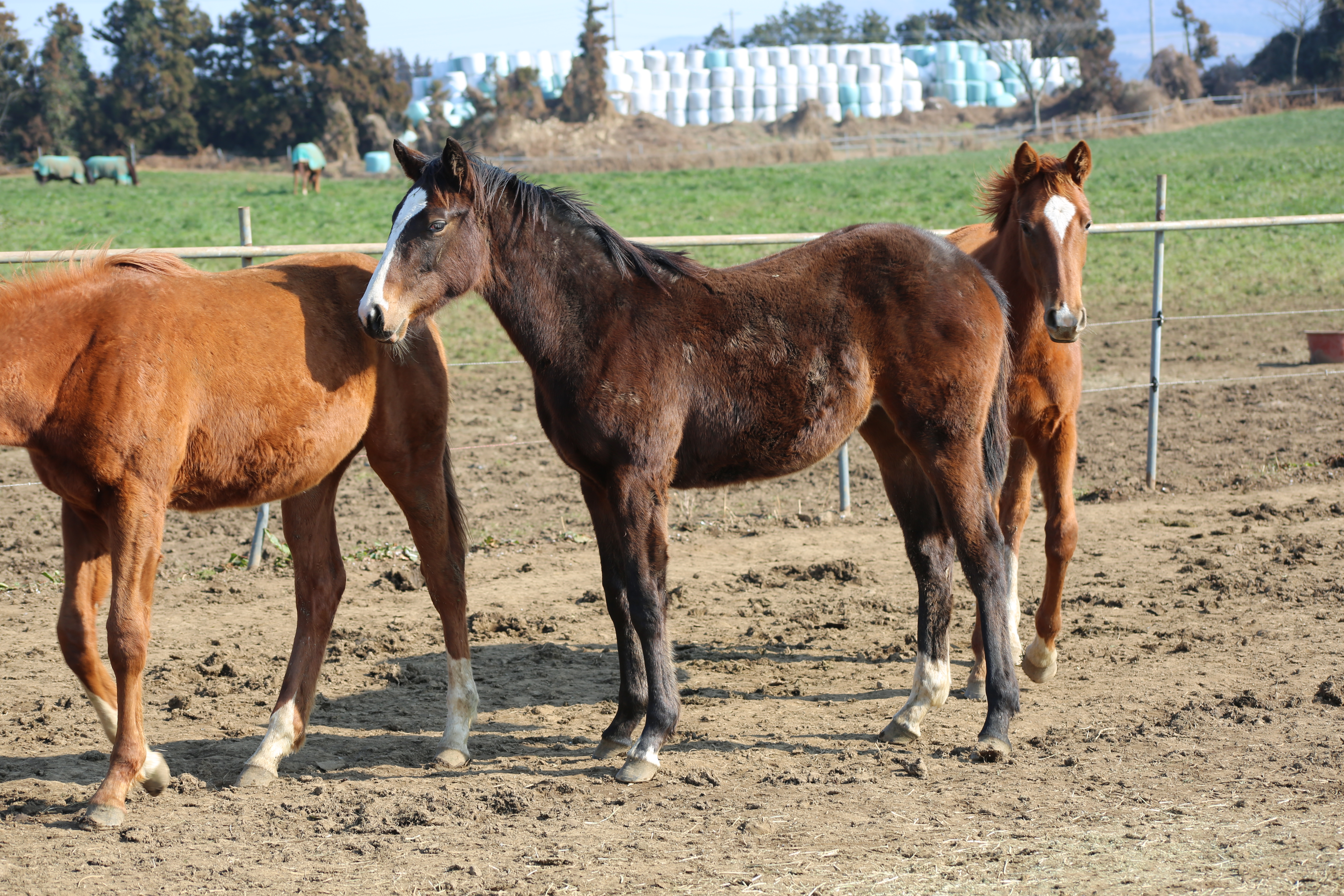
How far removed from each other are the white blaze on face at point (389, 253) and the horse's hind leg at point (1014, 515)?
8.99ft

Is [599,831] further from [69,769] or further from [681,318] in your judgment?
[69,769]

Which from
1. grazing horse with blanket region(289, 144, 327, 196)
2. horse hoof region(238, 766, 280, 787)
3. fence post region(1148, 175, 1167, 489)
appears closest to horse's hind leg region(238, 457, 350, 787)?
horse hoof region(238, 766, 280, 787)

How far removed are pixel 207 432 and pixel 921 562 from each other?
108 inches

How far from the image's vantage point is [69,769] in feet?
12.8

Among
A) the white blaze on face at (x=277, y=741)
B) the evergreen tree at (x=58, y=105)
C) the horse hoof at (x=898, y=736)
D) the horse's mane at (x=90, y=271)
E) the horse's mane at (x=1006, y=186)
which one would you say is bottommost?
the horse hoof at (x=898, y=736)

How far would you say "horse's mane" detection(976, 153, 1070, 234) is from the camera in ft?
14.3

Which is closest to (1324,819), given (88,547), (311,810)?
(311,810)

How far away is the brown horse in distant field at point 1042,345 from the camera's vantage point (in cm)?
420

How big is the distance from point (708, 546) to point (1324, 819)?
4.13 metres

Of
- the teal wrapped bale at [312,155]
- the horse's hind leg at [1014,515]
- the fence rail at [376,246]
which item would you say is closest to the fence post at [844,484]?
the fence rail at [376,246]

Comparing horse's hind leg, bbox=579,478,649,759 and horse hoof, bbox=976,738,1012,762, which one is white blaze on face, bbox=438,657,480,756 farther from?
horse hoof, bbox=976,738,1012,762

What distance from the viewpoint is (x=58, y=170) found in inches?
1447

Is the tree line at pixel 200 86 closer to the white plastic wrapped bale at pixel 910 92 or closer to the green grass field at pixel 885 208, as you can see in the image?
the green grass field at pixel 885 208

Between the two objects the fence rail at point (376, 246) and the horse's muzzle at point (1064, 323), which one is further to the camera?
the fence rail at point (376, 246)
